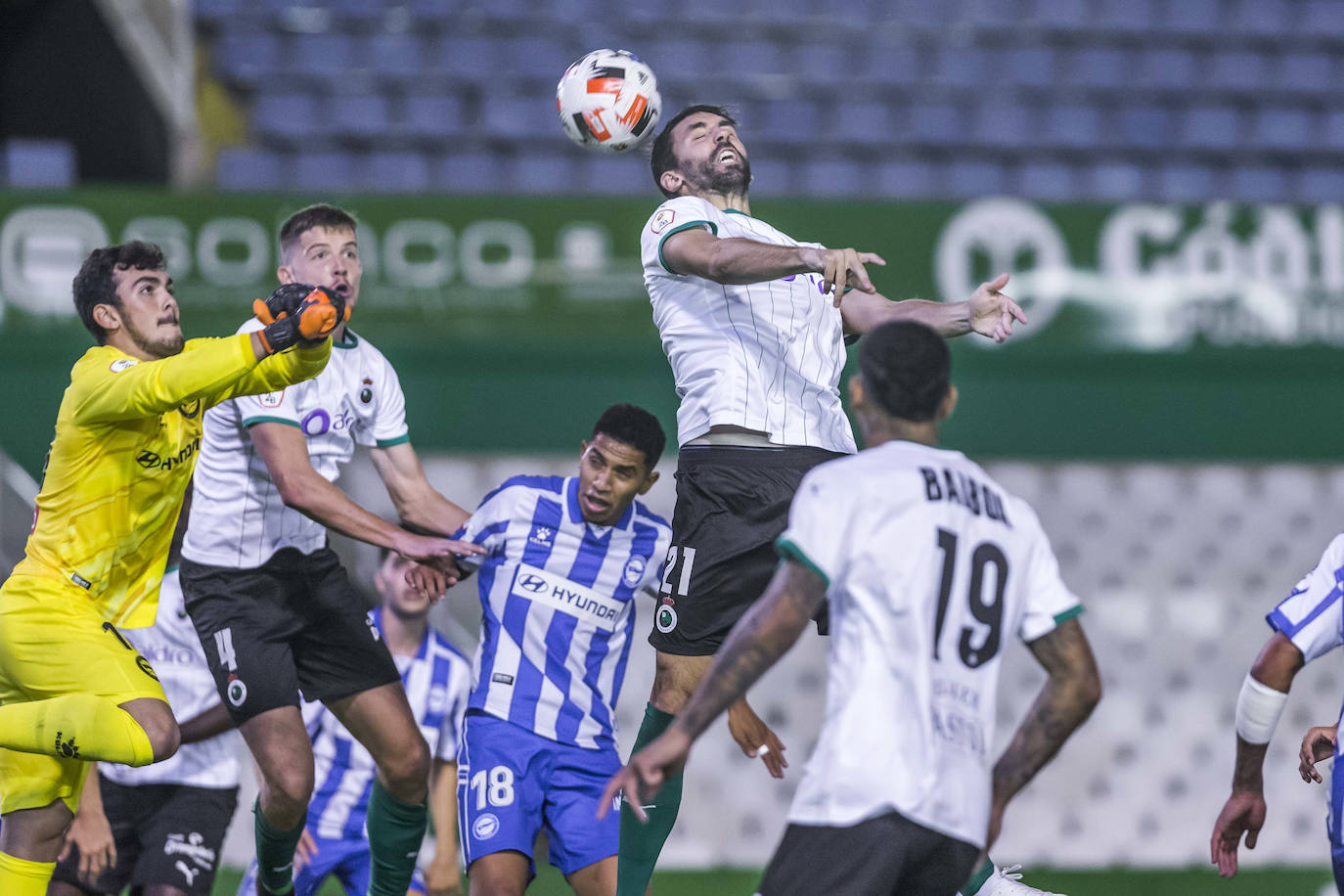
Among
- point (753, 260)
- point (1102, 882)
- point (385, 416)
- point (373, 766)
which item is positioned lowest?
point (1102, 882)

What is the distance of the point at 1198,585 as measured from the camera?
840 centimetres

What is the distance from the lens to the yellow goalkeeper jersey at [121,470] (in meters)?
4.47

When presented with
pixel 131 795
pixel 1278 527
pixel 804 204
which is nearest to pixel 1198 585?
pixel 1278 527

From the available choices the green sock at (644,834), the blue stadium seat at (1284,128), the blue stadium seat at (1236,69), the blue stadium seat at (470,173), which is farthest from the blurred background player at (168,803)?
the blue stadium seat at (1236,69)

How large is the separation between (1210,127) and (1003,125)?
5.63 ft

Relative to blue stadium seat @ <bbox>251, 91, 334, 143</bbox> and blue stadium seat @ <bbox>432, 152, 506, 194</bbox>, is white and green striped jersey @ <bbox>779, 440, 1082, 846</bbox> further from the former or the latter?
→ blue stadium seat @ <bbox>251, 91, 334, 143</bbox>

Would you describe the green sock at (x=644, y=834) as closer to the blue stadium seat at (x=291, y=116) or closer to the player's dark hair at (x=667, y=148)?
the player's dark hair at (x=667, y=148)

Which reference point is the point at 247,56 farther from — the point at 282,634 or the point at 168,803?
the point at 282,634

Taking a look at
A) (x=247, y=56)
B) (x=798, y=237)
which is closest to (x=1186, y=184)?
(x=798, y=237)

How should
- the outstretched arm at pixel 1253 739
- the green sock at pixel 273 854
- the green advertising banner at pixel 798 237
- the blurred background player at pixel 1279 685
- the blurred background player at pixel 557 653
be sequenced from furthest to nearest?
the green advertising banner at pixel 798 237, the green sock at pixel 273 854, the blurred background player at pixel 557 653, the outstretched arm at pixel 1253 739, the blurred background player at pixel 1279 685

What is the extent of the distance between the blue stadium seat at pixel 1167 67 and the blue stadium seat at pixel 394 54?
5.84 m

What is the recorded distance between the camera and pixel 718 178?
189 inches

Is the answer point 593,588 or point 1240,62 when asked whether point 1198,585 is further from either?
point 1240,62

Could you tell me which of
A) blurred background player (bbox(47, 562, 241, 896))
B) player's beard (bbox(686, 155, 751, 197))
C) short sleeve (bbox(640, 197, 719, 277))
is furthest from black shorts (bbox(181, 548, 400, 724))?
player's beard (bbox(686, 155, 751, 197))
